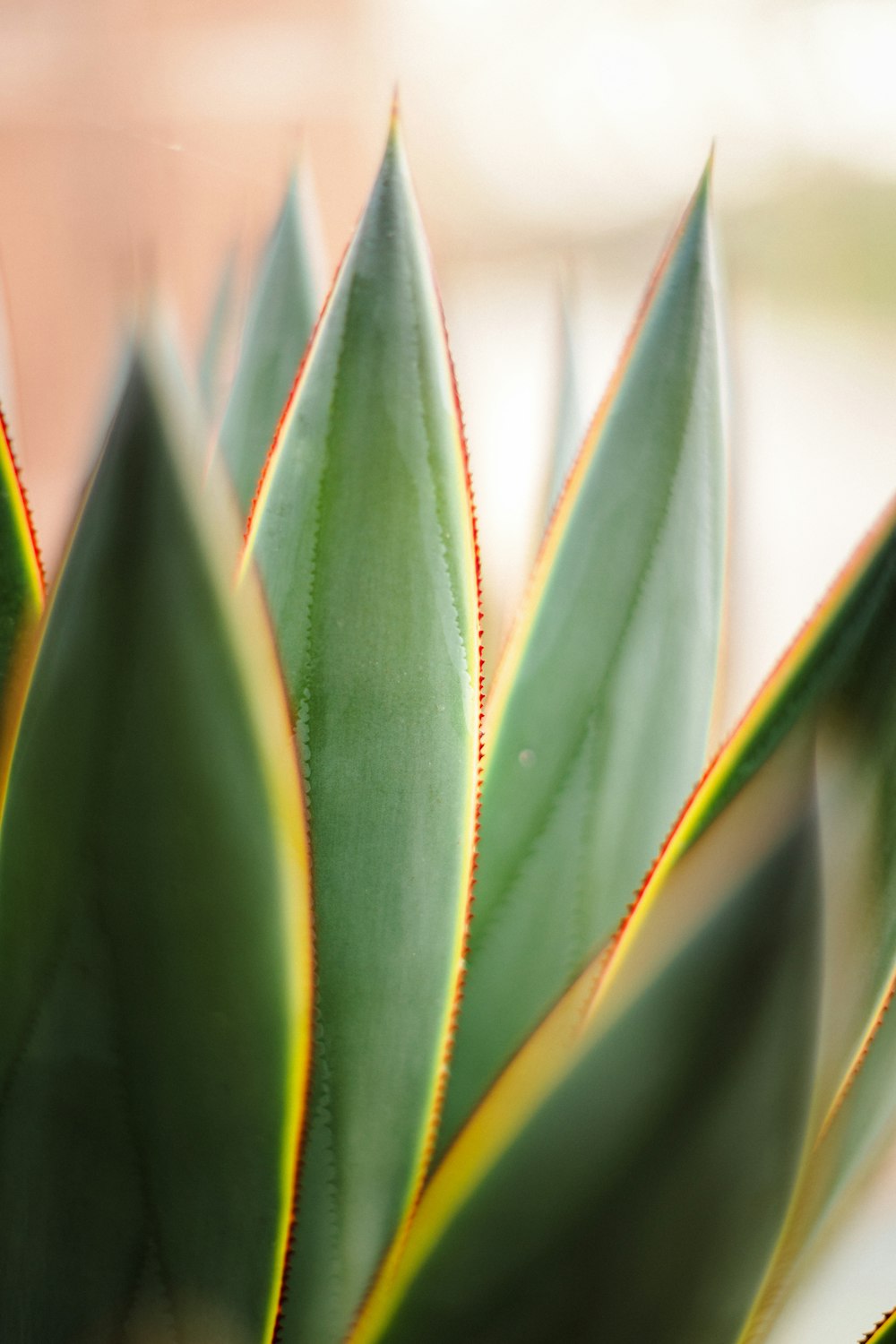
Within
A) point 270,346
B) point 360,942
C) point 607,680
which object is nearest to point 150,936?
point 360,942

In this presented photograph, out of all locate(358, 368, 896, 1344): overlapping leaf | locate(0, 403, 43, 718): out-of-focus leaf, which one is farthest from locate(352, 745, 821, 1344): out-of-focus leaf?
locate(0, 403, 43, 718): out-of-focus leaf

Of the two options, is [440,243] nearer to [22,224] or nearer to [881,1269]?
[22,224]

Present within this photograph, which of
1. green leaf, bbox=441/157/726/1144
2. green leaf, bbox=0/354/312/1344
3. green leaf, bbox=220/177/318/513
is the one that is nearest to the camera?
green leaf, bbox=0/354/312/1344

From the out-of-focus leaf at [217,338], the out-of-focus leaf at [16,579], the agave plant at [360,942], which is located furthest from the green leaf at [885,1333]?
the out-of-focus leaf at [217,338]

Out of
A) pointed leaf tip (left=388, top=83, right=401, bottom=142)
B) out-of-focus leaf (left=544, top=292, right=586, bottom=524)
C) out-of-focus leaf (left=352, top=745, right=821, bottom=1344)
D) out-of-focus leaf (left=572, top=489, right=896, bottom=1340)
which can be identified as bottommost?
out-of-focus leaf (left=352, top=745, right=821, bottom=1344)

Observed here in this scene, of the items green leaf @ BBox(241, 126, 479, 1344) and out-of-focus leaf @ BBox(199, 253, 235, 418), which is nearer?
green leaf @ BBox(241, 126, 479, 1344)

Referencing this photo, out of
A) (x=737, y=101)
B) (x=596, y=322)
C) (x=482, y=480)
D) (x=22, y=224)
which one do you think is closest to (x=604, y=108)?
(x=737, y=101)

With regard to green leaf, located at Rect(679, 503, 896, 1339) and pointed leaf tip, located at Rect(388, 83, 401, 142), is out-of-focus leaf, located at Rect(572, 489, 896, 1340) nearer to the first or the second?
green leaf, located at Rect(679, 503, 896, 1339)

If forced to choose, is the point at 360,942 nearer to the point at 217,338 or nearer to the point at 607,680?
the point at 607,680
